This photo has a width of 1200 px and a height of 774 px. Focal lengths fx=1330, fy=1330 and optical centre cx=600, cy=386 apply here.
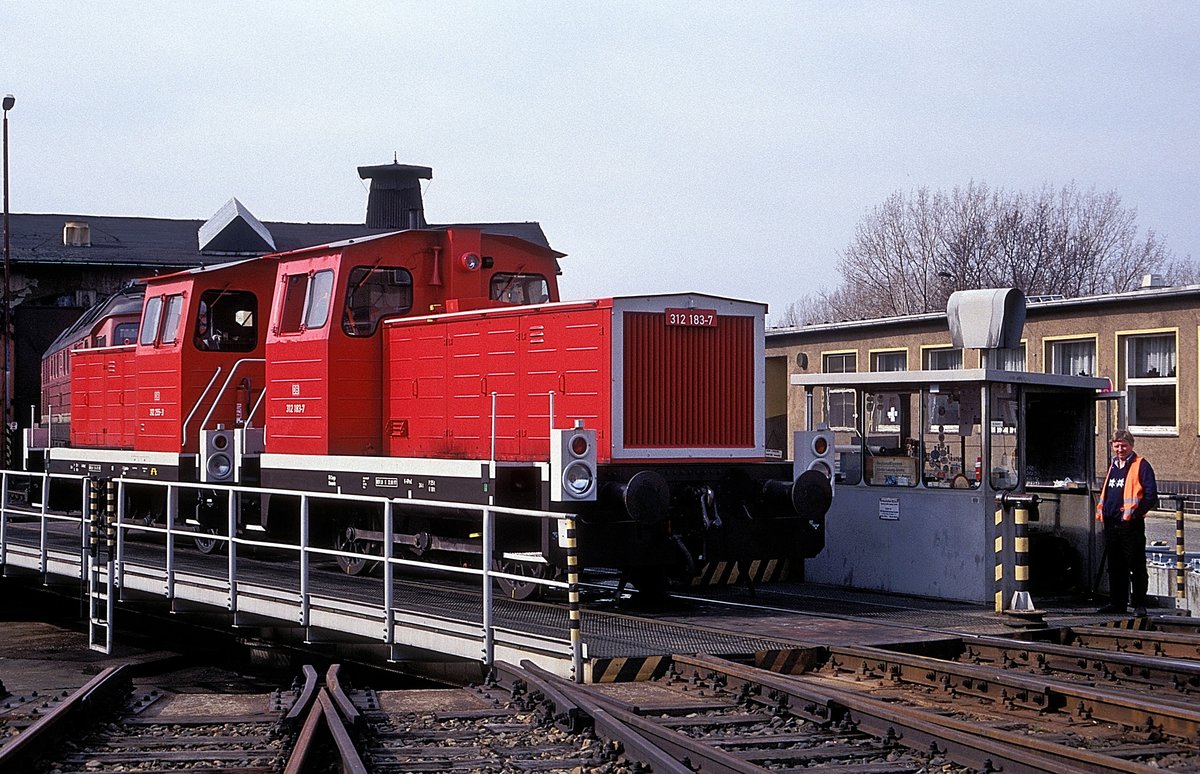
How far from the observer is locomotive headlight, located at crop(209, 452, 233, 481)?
14383 millimetres

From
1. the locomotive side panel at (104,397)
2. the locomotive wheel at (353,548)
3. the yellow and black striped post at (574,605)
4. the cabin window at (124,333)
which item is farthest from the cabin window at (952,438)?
the cabin window at (124,333)

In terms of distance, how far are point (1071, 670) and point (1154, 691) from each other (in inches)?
27.0

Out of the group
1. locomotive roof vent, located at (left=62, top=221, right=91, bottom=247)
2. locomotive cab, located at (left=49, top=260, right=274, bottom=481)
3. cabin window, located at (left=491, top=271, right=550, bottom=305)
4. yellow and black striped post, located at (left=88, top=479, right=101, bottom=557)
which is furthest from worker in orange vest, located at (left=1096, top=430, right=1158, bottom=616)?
locomotive roof vent, located at (left=62, top=221, right=91, bottom=247)

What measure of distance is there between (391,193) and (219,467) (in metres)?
15.4

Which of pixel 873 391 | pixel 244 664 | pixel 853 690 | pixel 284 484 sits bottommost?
pixel 244 664

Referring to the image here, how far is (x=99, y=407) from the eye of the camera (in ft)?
59.0

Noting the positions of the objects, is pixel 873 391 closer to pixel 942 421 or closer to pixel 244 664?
pixel 942 421

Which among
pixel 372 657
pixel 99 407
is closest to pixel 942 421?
pixel 372 657

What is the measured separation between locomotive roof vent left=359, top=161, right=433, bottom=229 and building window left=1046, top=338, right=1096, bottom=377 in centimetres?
1303

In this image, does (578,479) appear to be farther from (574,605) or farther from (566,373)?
(574,605)

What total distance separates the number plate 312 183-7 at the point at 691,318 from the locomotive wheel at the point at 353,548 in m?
4.00

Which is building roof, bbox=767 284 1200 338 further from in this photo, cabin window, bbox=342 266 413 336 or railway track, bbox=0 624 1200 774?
railway track, bbox=0 624 1200 774

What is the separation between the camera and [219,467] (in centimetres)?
1445

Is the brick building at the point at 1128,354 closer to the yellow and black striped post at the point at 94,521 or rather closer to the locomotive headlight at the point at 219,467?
the locomotive headlight at the point at 219,467
